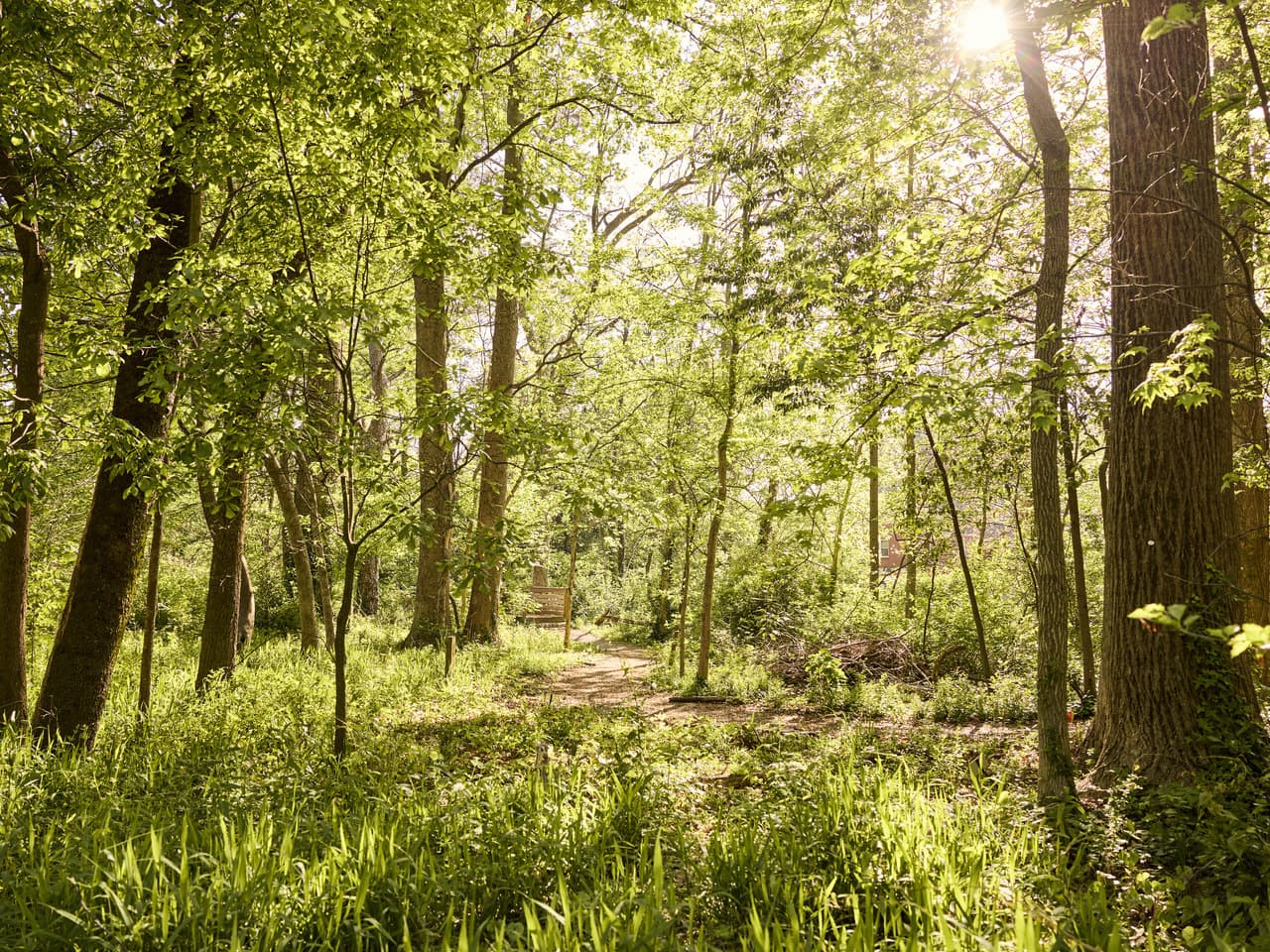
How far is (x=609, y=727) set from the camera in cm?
722

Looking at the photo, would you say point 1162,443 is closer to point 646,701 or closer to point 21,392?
point 646,701

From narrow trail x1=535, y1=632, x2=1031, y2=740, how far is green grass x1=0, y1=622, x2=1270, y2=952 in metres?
1.94

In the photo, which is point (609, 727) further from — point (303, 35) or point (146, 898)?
point (303, 35)

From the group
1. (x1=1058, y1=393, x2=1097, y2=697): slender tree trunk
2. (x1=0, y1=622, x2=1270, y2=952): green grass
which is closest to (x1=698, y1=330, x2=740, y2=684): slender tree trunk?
(x1=1058, y1=393, x2=1097, y2=697): slender tree trunk

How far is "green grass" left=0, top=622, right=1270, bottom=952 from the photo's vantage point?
2.74m

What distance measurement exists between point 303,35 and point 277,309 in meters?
1.86

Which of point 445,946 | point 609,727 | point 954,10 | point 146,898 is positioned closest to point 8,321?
point 146,898

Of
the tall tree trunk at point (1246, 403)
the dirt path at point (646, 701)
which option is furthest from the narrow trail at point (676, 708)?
the tall tree trunk at point (1246, 403)

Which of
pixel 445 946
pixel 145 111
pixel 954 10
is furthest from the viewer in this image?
pixel 954 10

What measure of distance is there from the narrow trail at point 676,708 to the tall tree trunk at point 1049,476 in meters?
3.18

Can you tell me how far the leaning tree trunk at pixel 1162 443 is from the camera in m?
4.50

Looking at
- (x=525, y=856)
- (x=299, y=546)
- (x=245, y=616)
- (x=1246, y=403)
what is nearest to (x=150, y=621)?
(x=299, y=546)

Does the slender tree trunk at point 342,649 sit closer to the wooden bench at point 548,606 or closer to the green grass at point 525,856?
the green grass at point 525,856

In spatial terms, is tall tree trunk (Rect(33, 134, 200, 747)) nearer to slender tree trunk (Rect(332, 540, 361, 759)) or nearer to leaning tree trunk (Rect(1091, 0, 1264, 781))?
slender tree trunk (Rect(332, 540, 361, 759))
